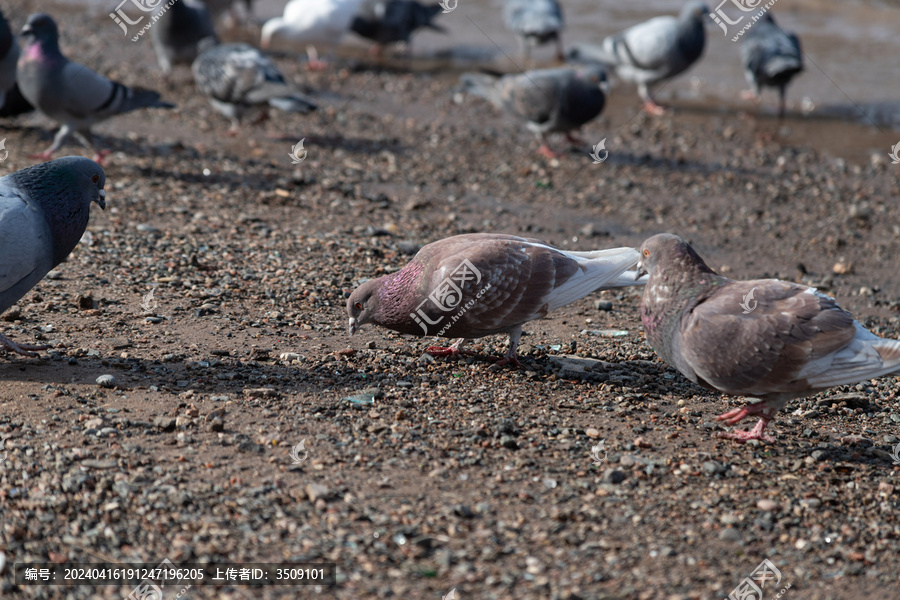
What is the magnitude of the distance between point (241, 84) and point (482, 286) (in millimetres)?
5926

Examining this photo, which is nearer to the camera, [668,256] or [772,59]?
[668,256]

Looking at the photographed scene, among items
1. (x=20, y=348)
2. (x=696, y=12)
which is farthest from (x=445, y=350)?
(x=696, y=12)

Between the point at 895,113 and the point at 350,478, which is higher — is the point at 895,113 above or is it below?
below

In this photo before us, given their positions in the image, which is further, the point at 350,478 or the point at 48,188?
the point at 48,188

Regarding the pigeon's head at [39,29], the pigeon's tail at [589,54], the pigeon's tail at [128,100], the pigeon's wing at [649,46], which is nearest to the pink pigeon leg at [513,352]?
the pigeon's tail at [128,100]

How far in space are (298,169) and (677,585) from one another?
6.57m

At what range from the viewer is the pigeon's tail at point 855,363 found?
13.4 feet

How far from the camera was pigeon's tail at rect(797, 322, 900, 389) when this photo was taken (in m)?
4.08

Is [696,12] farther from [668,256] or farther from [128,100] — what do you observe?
[668,256]

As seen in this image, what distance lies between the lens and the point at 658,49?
39.8 ft

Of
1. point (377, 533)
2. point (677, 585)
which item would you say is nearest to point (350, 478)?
point (377, 533)

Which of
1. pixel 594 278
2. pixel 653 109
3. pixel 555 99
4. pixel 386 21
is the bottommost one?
pixel 653 109

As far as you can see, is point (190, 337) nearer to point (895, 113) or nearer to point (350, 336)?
point (350, 336)

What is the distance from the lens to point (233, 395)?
4.58 metres
